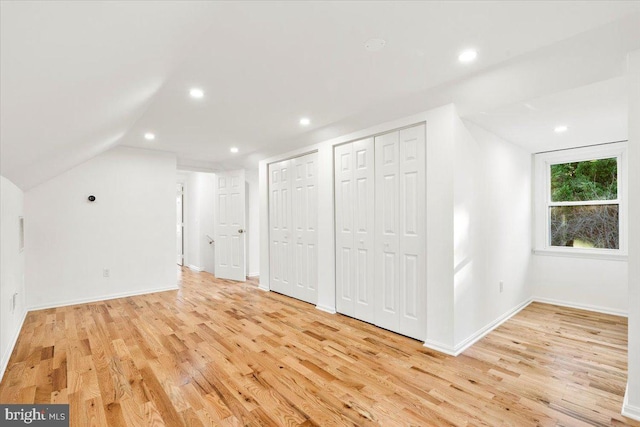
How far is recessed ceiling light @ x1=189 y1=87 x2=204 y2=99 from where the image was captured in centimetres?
253

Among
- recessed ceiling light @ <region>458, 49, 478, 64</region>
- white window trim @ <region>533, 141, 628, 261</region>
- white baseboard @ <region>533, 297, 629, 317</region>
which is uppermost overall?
recessed ceiling light @ <region>458, 49, 478, 64</region>

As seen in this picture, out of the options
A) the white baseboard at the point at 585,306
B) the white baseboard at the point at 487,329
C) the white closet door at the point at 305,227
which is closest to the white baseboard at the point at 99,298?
the white closet door at the point at 305,227

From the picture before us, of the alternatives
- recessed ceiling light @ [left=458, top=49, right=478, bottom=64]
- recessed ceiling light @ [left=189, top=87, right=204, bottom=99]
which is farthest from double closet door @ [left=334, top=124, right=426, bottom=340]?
recessed ceiling light @ [left=189, top=87, right=204, bottom=99]

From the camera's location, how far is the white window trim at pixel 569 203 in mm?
3912

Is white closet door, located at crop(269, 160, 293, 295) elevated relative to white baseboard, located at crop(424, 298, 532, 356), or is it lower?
elevated

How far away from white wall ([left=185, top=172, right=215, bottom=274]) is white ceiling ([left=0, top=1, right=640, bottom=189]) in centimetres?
402

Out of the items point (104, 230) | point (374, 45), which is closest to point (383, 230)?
point (374, 45)

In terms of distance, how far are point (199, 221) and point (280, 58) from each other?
591 centimetres

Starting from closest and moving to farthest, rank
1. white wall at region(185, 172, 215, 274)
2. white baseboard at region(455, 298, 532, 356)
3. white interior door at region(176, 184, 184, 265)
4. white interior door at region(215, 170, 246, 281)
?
white baseboard at region(455, 298, 532, 356)
white interior door at region(215, 170, 246, 281)
white wall at region(185, 172, 215, 274)
white interior door at region(176, 184, 184, 265)

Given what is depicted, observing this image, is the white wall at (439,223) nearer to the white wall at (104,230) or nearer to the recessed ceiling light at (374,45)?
the recessed ceiling light at (374,45)

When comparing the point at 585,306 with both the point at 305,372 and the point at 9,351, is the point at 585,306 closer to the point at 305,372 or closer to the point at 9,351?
the point at 305,372

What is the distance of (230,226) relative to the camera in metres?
5.98

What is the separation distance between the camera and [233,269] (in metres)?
5.93

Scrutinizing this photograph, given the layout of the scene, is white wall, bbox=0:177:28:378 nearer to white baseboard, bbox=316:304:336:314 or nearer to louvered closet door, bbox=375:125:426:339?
white baseboard, bbox=316:304:336:314
